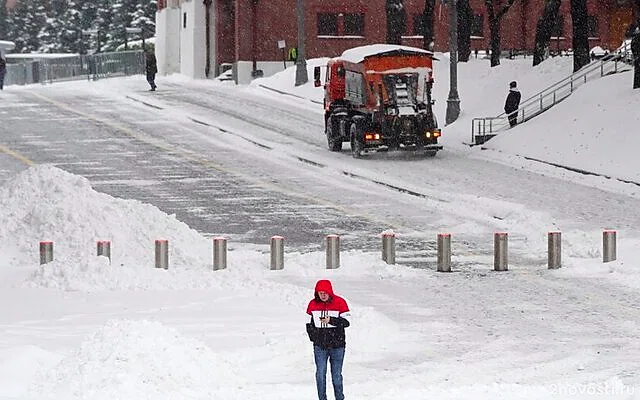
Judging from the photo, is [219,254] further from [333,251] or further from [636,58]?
[636,58]

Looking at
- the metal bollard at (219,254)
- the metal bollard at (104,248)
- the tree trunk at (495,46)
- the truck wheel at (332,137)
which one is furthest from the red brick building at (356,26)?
the metal bollard at (104,248)

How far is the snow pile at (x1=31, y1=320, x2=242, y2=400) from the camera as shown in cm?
1202

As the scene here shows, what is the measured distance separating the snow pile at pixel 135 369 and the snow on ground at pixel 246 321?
2 cm

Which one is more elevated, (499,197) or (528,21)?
(528,21)

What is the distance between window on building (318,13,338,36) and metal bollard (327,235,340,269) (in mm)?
52470

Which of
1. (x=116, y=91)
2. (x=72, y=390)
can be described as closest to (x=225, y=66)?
(x=116, y=91)

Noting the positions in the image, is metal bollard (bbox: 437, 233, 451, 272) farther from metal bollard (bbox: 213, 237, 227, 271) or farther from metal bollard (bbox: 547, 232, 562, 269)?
metal bollard (bbox: 213, 237, 227, 271)

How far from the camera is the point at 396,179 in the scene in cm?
3469

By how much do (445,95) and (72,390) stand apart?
4226 centimetres

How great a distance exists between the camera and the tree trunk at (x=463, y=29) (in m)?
58.4

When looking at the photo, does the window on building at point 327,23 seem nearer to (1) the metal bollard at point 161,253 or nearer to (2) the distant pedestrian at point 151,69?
(2) the distant pedestrian at point 151,69

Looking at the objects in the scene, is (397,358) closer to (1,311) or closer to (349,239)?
(1,311)

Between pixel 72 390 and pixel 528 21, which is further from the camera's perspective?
pixel 528 21

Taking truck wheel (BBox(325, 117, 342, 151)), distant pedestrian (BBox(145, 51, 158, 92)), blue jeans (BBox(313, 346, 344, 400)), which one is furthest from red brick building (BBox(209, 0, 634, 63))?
blue jeans (BBox(313, 346, 344, 400))
